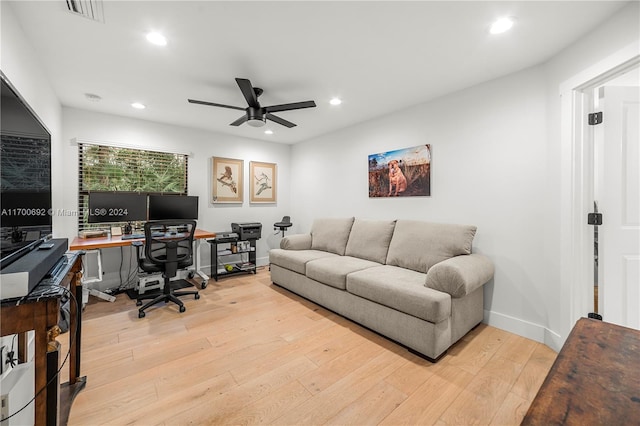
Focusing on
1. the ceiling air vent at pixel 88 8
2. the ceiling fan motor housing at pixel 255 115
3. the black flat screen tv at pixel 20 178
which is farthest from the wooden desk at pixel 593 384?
the ceiling fan motor housing at pixel 255 115

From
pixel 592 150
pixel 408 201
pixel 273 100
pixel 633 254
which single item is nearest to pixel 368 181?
pixel 408 201

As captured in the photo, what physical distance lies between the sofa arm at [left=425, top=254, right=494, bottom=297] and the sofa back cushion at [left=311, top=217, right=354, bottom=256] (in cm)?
159

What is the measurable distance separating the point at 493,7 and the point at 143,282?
445cm

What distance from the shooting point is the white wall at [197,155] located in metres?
3.40

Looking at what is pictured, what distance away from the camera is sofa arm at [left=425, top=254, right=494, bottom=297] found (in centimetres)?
207

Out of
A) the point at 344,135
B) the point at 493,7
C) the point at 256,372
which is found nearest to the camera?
the point at 493,7

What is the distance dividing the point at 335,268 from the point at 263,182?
276cm

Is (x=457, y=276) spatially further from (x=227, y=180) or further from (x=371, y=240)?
(x=227, y=180)

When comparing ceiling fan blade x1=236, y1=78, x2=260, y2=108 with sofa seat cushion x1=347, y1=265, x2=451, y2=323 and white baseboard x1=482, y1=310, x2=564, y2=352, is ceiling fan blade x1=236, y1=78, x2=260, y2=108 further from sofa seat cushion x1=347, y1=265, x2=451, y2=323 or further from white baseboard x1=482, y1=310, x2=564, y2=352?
white baseboard x1=482, y1=310, x2=564, y2=352

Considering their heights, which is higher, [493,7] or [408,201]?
[493,7]

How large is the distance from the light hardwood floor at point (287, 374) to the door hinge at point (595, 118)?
1816 mm

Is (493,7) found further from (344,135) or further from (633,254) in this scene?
(344,135)

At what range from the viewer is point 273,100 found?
3.19 meters

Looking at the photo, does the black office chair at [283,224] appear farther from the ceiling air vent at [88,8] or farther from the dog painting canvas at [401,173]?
the ceiling air vent at [88,8]
